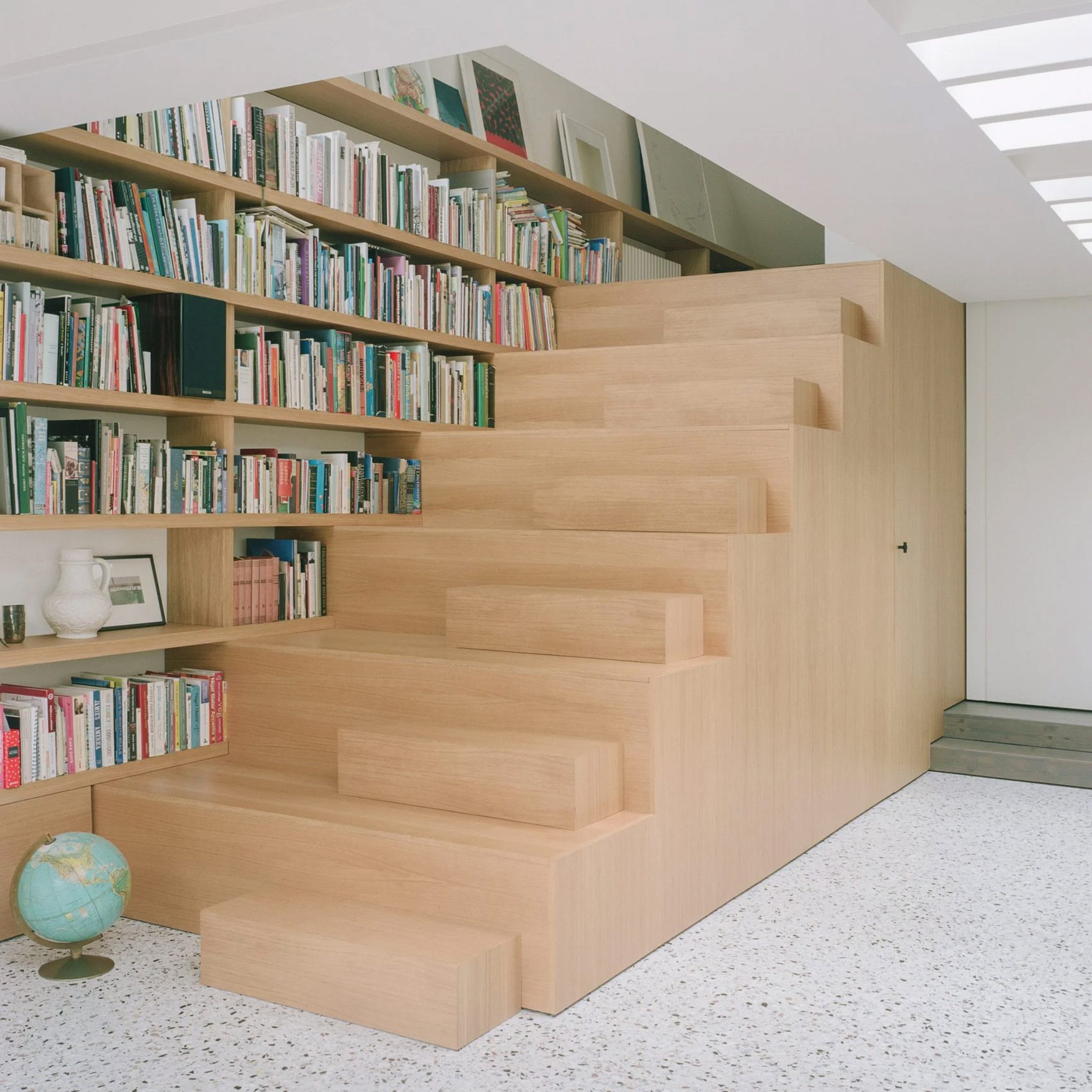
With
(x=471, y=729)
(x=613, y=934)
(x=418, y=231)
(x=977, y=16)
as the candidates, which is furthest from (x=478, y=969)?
(x=418, y=231)

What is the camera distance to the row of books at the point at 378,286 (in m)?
3.86

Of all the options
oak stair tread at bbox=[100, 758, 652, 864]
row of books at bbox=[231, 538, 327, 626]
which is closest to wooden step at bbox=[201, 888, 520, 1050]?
oak stair tread at bbox=[100, 758, 652, 864]

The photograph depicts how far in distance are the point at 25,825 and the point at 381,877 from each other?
0.98 metres

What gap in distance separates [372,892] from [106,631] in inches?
46.9

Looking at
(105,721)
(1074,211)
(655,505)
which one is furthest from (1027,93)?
(105,721)

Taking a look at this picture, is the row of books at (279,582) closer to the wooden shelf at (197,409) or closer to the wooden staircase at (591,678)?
the wooden staircase at (591,678)

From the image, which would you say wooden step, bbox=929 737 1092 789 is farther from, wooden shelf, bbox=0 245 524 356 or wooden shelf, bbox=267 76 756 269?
wooden shelf, bbox=267 76 756 269

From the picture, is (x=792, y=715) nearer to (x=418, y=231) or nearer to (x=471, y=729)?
(x=471, y=729)

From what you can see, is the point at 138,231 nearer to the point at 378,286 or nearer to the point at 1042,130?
the point at 378,286

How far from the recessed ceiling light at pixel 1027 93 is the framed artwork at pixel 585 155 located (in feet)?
10.3

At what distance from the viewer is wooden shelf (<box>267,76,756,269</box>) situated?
425cm

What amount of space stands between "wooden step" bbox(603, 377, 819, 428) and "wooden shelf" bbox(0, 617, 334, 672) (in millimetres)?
1298

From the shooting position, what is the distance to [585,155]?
616 cm

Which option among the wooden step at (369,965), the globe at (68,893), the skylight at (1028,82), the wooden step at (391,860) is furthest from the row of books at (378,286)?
the skylight at (1028,82)
